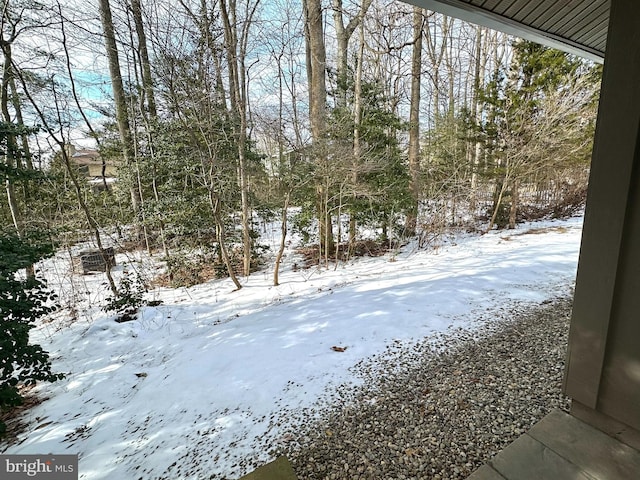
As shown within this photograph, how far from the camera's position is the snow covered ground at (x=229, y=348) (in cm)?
181

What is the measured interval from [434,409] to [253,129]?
19.2 feet

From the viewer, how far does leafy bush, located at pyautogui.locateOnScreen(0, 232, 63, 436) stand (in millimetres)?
2537

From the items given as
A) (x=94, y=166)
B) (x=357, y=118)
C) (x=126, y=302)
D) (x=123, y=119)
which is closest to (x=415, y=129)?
(x=357, y=118)

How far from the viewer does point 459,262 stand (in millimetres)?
5102

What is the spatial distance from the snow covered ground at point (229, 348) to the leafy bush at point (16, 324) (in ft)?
0.86

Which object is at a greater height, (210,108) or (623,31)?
(210,108)

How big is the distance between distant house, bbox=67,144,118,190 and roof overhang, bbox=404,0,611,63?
7545 mm

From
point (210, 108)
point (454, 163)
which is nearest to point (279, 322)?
point (210, 108)

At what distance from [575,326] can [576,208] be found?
390 inches

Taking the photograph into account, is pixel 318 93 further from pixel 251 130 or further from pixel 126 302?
pixel 126 302

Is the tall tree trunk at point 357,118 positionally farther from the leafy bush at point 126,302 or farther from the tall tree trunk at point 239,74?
the leafy bush at point 126,302

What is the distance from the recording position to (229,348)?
9.43ft

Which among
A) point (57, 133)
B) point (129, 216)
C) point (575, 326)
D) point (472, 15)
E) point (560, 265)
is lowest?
point (560, 265)

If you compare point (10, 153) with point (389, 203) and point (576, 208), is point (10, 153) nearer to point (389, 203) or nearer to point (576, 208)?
point (389, 203)
